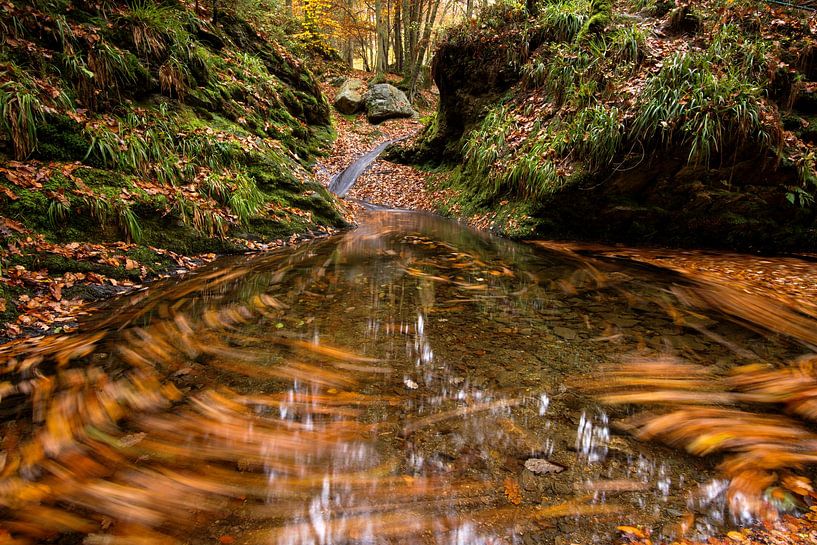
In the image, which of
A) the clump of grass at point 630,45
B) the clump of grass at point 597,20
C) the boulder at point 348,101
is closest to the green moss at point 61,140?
the clump of grass at point 630,45

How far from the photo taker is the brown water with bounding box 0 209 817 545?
1289 mm

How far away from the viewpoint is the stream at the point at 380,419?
1.29 m

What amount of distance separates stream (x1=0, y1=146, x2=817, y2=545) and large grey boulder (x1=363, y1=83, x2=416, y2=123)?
16.3 metres

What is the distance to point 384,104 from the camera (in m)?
18.1

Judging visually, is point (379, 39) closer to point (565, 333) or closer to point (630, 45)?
point (630, 45)

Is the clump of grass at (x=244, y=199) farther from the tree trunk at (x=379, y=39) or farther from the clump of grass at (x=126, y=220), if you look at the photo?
the tree trunk at (x=379, y=39)

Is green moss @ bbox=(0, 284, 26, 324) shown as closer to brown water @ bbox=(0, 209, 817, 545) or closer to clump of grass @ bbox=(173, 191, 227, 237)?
brown water @ bbox=(0, 209, 817, 545)

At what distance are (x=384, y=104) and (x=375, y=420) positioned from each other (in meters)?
18.5

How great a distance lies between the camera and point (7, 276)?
2.84 metres

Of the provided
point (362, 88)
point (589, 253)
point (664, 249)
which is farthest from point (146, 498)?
point (362, 88)

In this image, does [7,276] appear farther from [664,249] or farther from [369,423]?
[664,249]

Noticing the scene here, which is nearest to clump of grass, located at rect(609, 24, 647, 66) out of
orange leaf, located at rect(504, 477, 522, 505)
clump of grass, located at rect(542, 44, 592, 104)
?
clump of grass, located at rect(542, 44, 592, 104)

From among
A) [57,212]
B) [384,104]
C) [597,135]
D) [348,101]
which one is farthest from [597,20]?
[348,101]

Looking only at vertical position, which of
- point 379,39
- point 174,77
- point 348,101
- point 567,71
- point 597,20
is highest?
point 379,39
